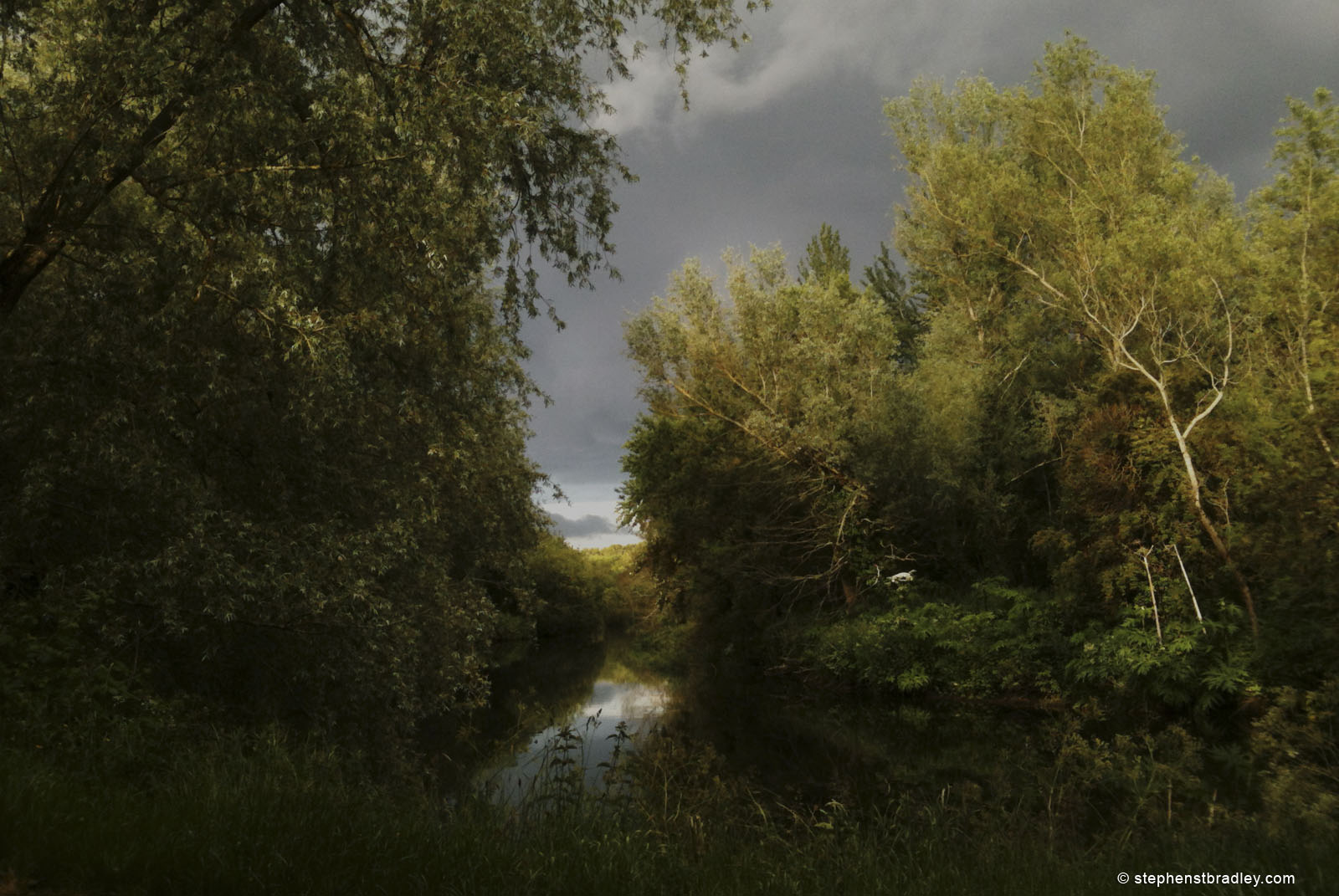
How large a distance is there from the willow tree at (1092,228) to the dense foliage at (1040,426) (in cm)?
11

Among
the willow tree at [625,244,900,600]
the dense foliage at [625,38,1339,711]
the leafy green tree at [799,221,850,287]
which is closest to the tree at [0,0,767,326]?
the dense foliage at [625,38,1339,711]

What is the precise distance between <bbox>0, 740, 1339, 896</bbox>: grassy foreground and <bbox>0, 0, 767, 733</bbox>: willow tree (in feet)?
6.32

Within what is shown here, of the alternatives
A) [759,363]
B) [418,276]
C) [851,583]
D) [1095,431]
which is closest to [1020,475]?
[1095,431]

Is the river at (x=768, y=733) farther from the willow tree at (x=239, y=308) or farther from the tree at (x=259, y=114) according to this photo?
the tree at (x=259, y=114)

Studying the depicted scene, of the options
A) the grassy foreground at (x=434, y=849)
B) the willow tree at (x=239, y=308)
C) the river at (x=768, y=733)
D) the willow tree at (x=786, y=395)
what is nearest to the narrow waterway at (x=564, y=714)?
the river at (x=768, y=733)

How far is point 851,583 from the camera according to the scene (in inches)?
1037

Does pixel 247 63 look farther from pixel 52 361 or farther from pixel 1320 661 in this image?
pixel 1320 661

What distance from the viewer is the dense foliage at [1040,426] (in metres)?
15.5

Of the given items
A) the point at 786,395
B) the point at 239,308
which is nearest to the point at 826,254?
the point at 786,395

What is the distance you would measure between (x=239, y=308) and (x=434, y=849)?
208 inches

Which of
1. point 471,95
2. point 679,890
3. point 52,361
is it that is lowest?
point 679,890

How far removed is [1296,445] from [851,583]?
14492 millimetres

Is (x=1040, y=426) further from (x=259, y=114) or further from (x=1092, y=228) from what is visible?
(x=259, y=114)

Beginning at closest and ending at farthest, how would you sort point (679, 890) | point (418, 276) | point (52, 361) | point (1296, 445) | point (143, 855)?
1. point (143, 855)
2. point (679, 890)
3. point (52, 361)
4. point (418, 276)
5. point (1296, 445)
